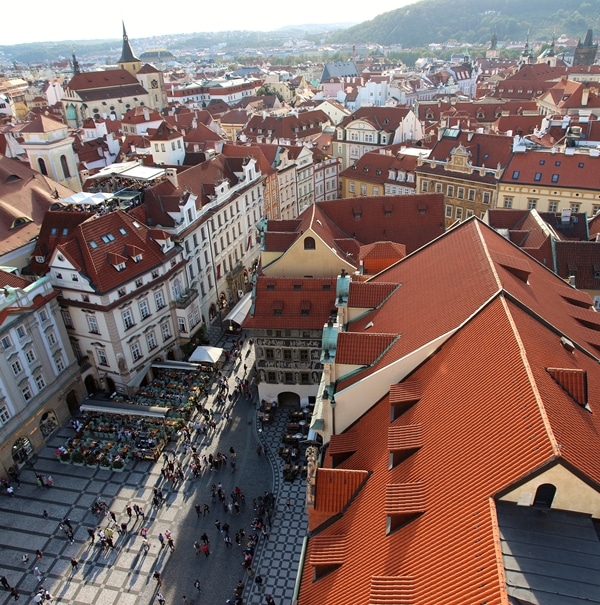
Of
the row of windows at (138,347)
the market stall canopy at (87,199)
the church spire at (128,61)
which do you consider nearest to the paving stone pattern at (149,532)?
the row of windows at (138,347)

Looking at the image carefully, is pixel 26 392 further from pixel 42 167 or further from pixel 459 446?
pixel 42 167

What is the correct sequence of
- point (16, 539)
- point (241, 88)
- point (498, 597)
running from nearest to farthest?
1. point (498, 597)
2. point (16, 539)
3. point (241, 88)

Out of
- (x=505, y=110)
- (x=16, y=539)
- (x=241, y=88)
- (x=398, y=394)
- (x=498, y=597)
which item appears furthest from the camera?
(x=241, y=88)

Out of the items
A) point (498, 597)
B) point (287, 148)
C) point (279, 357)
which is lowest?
point (279, 357)

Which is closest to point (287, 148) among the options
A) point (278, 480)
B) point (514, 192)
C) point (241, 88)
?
point (514, 192)

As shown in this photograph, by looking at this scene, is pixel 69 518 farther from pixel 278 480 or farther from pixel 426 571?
pixel 426 571

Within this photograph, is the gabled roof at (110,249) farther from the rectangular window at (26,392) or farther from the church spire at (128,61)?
the church spire at (128,61)

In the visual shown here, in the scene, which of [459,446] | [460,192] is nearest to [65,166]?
[460,192]
